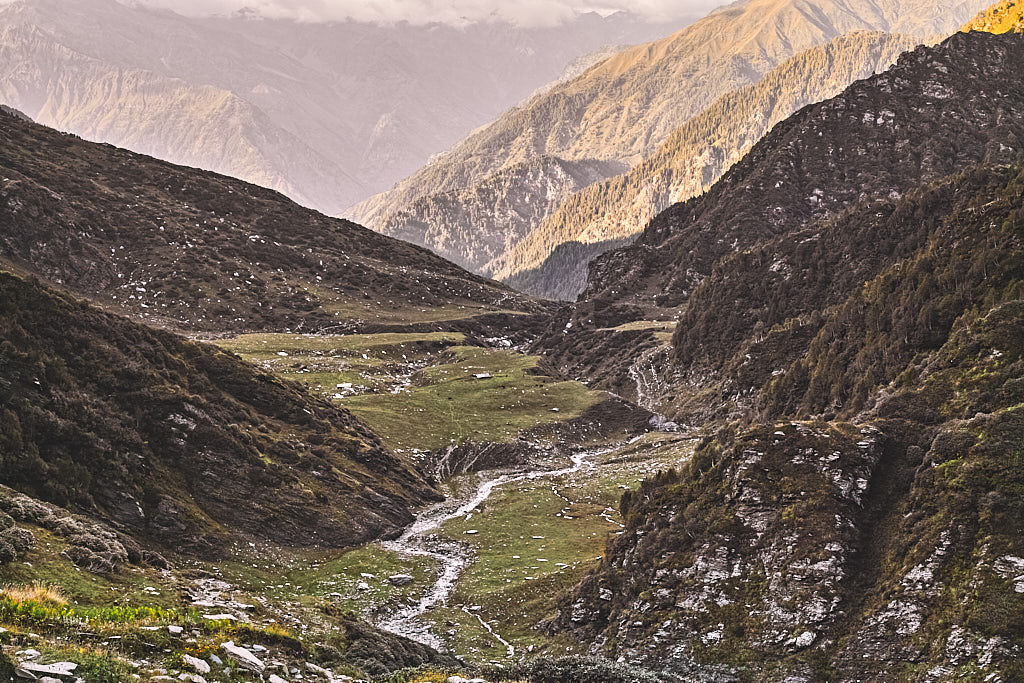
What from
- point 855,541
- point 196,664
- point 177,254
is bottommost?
point 196,664

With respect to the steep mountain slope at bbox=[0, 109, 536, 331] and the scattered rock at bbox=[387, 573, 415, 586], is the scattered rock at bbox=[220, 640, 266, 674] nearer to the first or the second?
the scattered rock at bbox=[387, 573, 415, 586]

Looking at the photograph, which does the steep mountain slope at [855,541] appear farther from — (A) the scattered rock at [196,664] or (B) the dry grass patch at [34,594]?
(B) the dry grass patch at [34,594]

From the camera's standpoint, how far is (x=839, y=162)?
167 metres

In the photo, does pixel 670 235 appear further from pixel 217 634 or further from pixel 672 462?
pixel 217 634

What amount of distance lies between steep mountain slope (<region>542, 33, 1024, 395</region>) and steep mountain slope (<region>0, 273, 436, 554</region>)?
8289 cm

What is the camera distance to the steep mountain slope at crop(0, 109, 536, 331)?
136 m

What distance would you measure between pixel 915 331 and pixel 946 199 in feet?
189

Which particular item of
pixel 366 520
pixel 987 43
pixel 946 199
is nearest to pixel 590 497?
pixel 366 520

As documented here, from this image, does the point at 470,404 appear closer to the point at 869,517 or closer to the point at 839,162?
the point at 869,517

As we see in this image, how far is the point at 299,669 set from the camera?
18703 millimetres

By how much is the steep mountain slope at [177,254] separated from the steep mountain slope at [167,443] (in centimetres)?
8764

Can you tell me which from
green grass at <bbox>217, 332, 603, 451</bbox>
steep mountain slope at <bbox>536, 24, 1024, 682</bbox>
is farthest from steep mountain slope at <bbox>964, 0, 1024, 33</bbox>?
steep mountain slope at <bbox>536, 24, 1024, 682</bbox>

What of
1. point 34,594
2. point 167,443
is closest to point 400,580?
point 167,443

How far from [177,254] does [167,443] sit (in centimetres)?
12486
